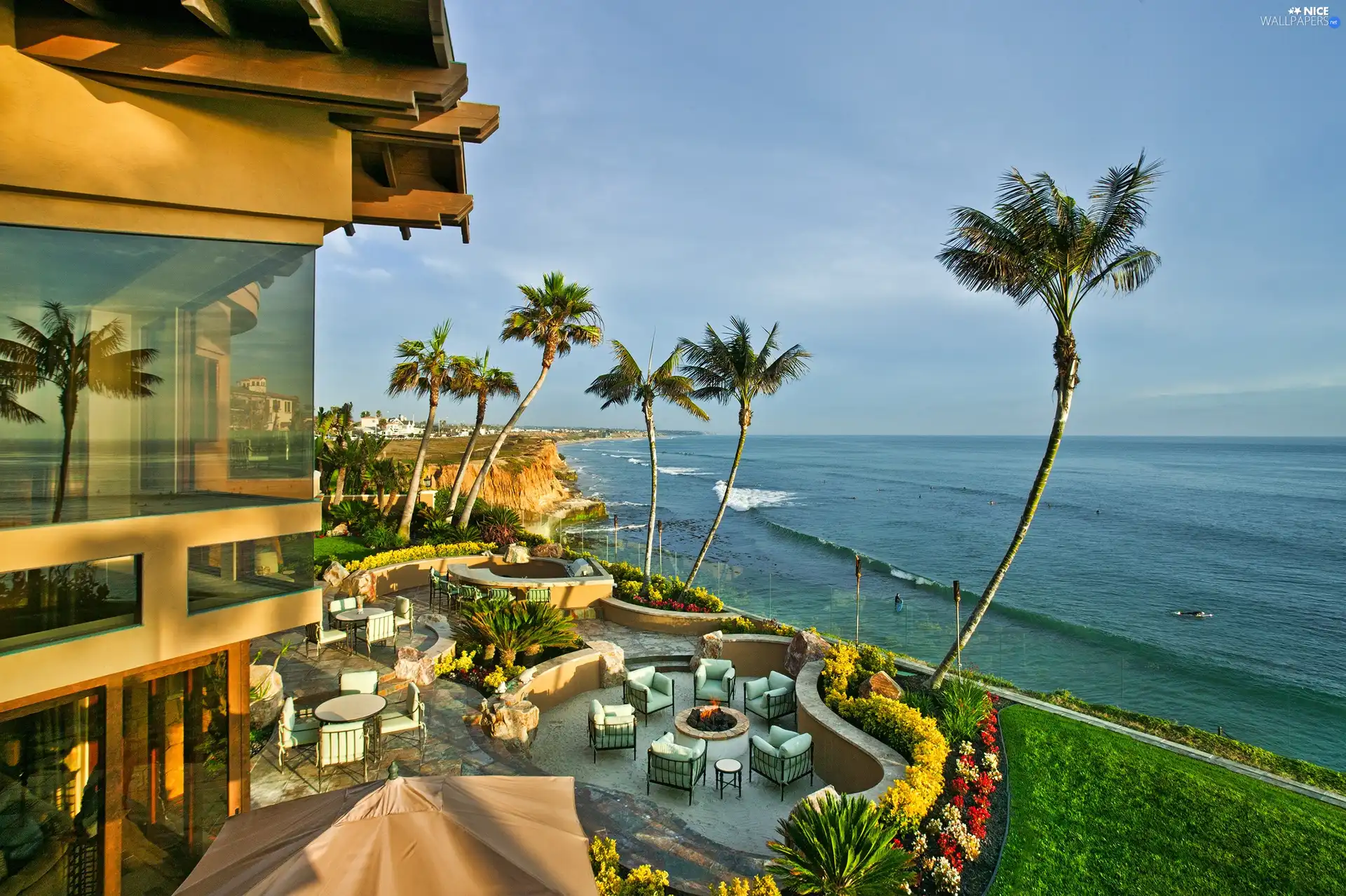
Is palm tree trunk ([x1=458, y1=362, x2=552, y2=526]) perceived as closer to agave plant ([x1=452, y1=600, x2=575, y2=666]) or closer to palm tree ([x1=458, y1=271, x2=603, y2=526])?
palm tree ([x1=458, y1=271, x2=603, y2=526])

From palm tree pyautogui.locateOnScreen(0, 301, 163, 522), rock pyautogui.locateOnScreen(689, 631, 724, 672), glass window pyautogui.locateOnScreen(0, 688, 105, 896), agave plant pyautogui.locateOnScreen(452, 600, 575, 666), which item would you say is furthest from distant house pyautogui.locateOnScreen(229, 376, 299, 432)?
rock pyautogui.locateOnScreen(689, 631, 724, 672)

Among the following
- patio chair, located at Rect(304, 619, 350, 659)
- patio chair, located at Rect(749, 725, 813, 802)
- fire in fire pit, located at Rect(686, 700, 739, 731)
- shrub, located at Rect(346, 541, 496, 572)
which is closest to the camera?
patio chair, located at Rect(749, 725, 813, 802)

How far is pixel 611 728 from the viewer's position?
31.7ft

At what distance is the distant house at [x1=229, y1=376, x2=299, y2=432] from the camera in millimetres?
5660

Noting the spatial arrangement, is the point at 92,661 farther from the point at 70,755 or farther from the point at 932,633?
the point at 932,633

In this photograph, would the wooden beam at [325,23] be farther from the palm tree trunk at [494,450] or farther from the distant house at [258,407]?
the palm tree trunk at [494,450]

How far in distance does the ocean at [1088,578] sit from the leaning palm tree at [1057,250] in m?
12.5

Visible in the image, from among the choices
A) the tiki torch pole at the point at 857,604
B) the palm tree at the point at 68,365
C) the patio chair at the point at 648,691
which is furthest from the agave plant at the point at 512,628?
the palm tree at the point at 68,365

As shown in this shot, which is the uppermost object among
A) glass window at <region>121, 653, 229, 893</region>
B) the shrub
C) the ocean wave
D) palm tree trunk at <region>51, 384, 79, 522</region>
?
palm tree trunk at <region>51, 384, 79, 522</region>

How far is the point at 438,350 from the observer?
2552 cm

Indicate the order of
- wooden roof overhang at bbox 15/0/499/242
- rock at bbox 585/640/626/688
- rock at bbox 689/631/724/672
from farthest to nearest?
rock at bbox 689/631/724/672
rock at bbox 585/640/626/688
wooden roof overhang at bbox 15/0/499/242

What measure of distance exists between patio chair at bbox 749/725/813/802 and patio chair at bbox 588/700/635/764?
6.31 feet

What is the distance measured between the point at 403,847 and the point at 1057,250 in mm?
11940

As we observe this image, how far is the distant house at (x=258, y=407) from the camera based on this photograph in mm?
5660
